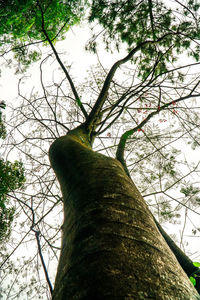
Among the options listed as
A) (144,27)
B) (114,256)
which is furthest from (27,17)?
(114,256)

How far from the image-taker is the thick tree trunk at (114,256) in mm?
377

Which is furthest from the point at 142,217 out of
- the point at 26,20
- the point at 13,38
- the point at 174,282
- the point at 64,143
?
the point at 13,38

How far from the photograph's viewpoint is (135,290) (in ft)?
1.18

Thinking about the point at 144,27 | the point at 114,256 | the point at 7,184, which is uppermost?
the point at 144,27

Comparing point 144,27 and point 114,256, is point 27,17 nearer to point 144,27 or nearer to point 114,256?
point 144,27

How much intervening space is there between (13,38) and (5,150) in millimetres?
2708

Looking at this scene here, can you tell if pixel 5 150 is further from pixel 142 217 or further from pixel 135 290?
pixel 135 290

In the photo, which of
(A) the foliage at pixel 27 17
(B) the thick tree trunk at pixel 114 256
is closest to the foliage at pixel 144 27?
(A) the foliage at pixel 27 17

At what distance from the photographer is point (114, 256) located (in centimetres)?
44

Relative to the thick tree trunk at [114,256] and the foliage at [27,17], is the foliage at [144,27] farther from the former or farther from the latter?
the thick tree trunk at [114,256]

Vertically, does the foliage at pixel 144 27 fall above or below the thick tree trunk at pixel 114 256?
above

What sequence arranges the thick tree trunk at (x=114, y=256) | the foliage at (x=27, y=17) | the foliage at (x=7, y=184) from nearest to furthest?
1. the thick tree trunk at (x=114, y=256)
2. the foliage at (x=7, y=184)
3. the foliage at (x=27, y=17)

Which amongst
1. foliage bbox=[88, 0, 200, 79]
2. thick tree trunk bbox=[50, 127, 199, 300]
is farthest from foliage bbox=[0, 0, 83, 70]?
→ thick tree trunk bbox=[50, 127, 199, 300]

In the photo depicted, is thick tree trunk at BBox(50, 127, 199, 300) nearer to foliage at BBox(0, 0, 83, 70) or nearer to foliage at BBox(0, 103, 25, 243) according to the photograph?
foliage at BBox(0, 103, 25, 243)
